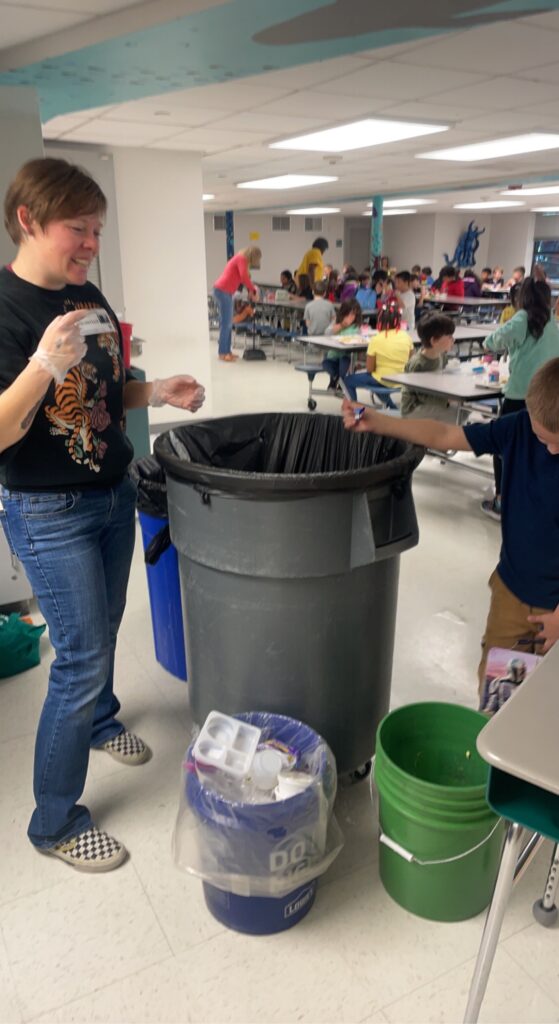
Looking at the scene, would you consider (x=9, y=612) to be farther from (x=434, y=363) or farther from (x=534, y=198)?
(x=534, y=198)

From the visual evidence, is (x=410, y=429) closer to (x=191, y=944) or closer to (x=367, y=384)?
(x=191, y=944)

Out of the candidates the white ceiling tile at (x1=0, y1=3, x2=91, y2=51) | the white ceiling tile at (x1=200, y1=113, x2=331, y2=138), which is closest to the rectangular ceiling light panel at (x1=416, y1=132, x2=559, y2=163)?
the white ceiling tile at (x1=200, y1=113, x2=331, y2=138)

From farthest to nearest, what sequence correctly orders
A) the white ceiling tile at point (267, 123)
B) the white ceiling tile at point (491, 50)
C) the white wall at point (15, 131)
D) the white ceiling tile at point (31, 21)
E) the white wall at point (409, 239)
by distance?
the white wall at point (409, 239)
the white ceiling tile at point (267, 123)
the white wall at point (15, 131)
the white ceiling tile at point (491, 50)
the white ceiling tile at point (31, 21)

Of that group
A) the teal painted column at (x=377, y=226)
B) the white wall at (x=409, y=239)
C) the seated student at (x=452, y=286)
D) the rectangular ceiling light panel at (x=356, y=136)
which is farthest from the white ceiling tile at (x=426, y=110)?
the white wall at (x=409, y=239)

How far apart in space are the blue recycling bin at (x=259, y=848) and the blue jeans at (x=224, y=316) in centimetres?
→ 822

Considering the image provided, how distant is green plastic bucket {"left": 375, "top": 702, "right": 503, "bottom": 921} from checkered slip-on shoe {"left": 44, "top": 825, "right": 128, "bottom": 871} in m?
0.68

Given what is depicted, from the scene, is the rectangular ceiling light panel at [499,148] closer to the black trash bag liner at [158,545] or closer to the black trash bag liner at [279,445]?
the black trash bag liner at [279,445]

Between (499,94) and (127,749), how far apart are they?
400 cm

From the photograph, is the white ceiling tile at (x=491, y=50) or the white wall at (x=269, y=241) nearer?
the white ceiling tile at (x=491, y=50)

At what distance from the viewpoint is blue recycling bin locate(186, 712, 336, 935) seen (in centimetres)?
145

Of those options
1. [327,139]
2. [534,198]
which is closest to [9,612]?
[327,139]

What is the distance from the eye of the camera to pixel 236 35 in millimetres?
2566

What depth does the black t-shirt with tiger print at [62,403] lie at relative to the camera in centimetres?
141

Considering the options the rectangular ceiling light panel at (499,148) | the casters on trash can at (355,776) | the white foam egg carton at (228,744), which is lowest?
the casters on trash can at (355,776)
